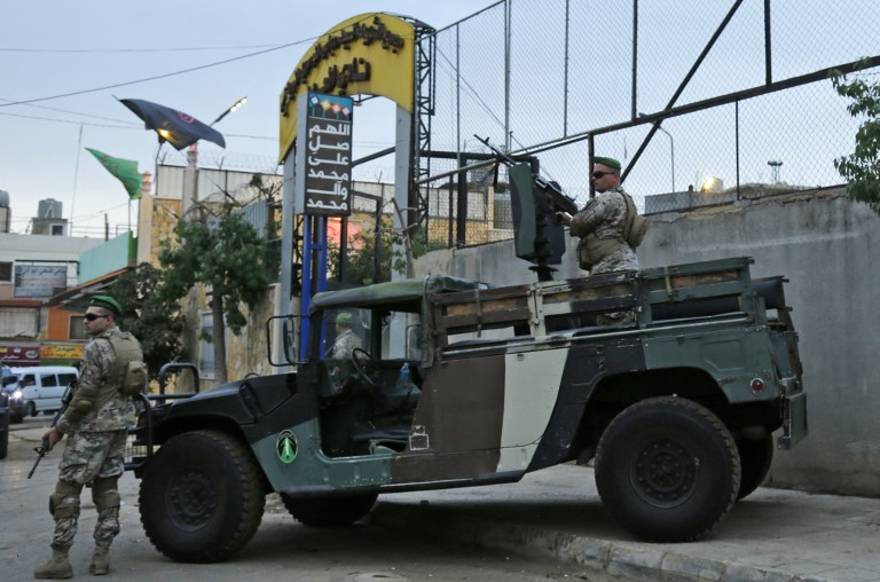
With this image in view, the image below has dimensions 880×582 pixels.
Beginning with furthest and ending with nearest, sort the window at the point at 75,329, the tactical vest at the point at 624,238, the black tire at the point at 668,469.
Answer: the window at the point at 75,329 → the tactical vest at the point at 624,238 → the black tire at the point at 668,469

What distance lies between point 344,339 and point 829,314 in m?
4.10

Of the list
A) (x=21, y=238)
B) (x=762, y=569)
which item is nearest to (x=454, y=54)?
(x=762, y=569)

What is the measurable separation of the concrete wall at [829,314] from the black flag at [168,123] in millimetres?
22535

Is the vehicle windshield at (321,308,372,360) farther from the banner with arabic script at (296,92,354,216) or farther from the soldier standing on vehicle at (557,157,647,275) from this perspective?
the banner with arabic script at (296,92,354,216)

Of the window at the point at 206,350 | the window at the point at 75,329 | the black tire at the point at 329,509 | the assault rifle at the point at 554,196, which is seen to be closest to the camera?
the assault rifle at the point at 554,196

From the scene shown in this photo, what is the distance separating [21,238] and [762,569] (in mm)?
59715

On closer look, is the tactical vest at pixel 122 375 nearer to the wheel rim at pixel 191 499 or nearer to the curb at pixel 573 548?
the wheel rim at pixel 191 499

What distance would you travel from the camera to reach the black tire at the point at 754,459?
7.37 m

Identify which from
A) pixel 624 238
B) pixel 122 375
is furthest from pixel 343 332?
pixel 624 238

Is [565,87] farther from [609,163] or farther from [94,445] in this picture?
[94,445]

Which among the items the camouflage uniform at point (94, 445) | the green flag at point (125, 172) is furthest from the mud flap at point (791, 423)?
the green flag at point (125, 172)

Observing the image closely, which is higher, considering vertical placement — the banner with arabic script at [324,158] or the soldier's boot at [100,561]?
the banner with arabic script at [324,158]

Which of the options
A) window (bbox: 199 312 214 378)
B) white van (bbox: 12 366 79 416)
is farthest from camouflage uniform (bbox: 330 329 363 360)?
white van (bbox: 12 366 79 416)

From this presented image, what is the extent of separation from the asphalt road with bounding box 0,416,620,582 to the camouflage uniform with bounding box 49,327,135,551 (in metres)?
0.42
